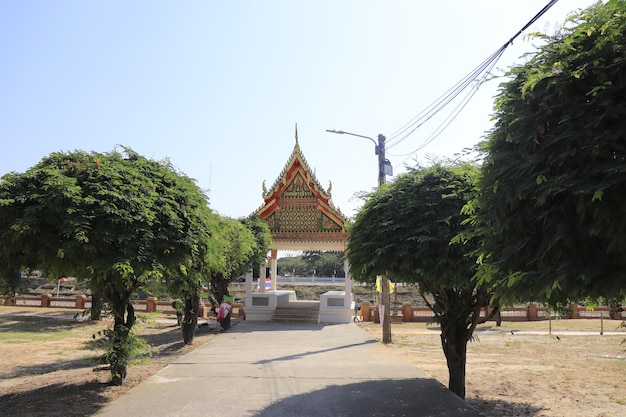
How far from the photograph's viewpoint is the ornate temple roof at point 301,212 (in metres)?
23.5

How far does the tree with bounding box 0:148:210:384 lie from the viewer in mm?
6883

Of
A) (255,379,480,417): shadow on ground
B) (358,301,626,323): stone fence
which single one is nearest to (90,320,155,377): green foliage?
(255,379,480,417): shadow on ground

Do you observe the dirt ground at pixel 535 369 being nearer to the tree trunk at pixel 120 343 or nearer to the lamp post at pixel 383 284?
the lamp post at pixel 383 284

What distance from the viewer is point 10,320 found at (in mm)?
22297

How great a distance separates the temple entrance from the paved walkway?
335 inches

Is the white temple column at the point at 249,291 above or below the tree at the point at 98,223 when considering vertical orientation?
below

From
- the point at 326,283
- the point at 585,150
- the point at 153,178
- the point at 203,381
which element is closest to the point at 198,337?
the point at 203,381

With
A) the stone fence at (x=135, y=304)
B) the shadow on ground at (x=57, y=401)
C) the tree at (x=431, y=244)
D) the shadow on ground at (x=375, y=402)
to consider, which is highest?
the tree at (x=431, y=244)

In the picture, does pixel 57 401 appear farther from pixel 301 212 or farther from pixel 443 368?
pixel 301 212

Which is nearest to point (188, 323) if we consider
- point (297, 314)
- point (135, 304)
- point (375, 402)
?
point (375, 402)

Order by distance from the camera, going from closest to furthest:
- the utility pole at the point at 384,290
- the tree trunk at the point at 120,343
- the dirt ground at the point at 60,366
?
1. the dirt ground at the point at 60,366
2. the tree trunk at the point at 120,343
3. the utility pole at the point at 384,290

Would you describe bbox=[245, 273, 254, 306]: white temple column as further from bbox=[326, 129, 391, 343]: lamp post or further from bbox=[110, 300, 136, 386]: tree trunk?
bbox=[110, 300, 136, 386]: tree trunk

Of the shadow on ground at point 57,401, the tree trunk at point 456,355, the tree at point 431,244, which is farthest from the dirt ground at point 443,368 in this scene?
the tree at point 431,244

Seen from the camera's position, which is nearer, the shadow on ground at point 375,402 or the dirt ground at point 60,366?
the shadow on ground at point 375,402
